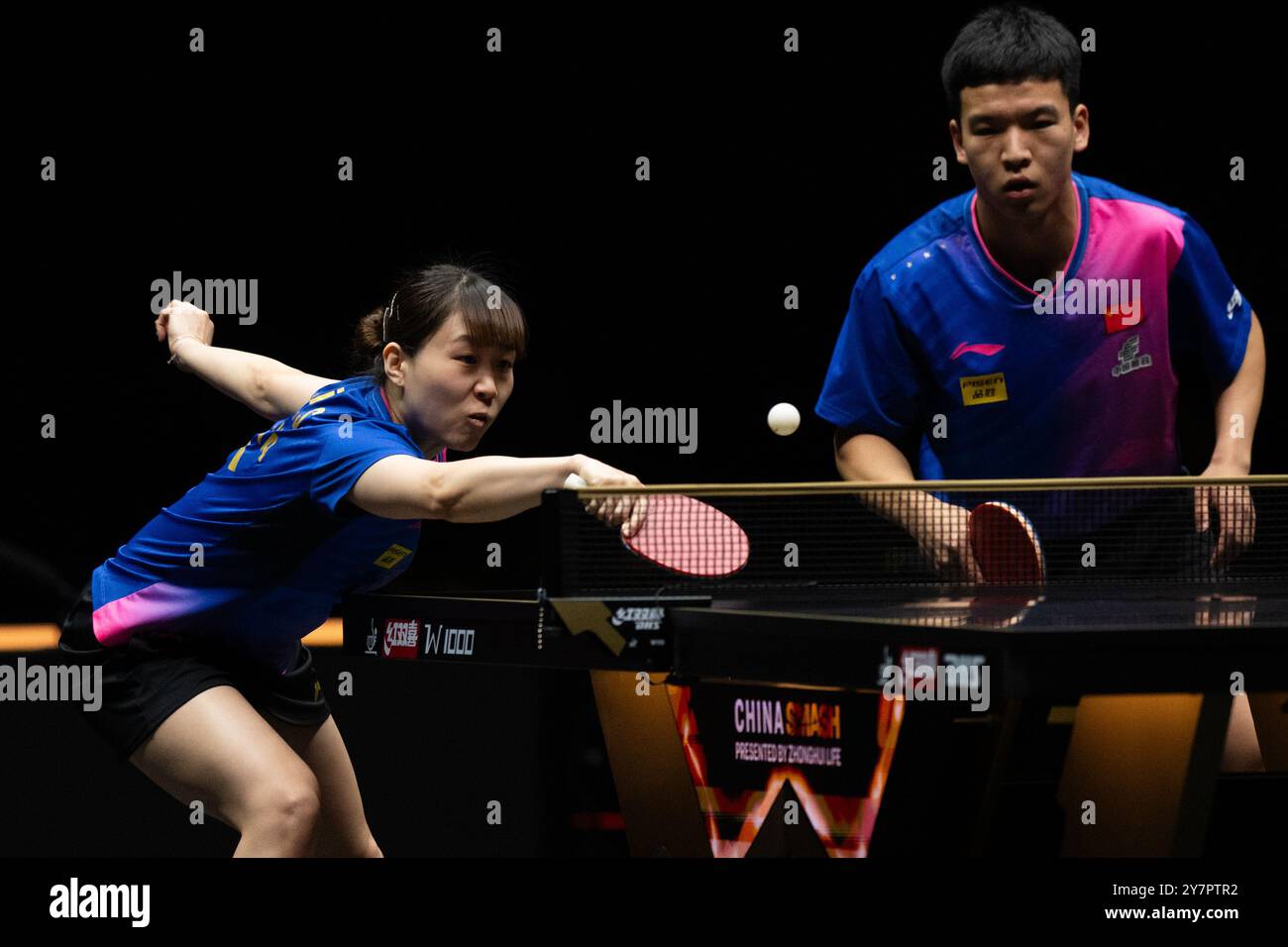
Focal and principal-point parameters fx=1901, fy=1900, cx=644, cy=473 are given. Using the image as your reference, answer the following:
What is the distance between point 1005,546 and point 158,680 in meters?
1.52

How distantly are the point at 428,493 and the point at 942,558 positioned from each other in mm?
1119

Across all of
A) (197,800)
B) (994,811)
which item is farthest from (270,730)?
(994,811)

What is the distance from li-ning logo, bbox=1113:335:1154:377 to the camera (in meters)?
3.94

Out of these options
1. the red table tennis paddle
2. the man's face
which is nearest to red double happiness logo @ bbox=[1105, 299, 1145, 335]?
the man's face

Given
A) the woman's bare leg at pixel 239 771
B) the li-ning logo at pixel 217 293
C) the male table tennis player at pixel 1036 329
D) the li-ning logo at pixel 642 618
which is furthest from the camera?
the li-ning logo at pixel 217 293

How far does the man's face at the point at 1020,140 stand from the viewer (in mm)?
3820

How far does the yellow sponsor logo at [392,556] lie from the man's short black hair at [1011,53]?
1.48 meters

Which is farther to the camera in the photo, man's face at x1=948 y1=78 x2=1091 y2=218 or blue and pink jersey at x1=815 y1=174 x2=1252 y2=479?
blue and pink jersey at x1=815 y1=174 x2=1252 y2=479

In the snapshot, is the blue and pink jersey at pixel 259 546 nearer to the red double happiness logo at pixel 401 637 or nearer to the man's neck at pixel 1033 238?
the red double happiness logo at pixel 401 637

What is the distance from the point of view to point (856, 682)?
2.61m

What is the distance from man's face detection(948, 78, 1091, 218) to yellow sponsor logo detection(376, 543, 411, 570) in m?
1.39

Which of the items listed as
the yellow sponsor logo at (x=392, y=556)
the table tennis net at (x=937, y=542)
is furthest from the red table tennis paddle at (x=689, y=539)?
the yellow sponsor logo at (x=392, y=556)

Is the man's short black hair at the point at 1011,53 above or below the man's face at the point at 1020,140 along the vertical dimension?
above

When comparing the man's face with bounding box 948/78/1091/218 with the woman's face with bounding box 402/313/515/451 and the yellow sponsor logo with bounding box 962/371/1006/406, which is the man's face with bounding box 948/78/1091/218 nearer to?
the yellow sponsor logo with bounding box 962/371/1006/406
